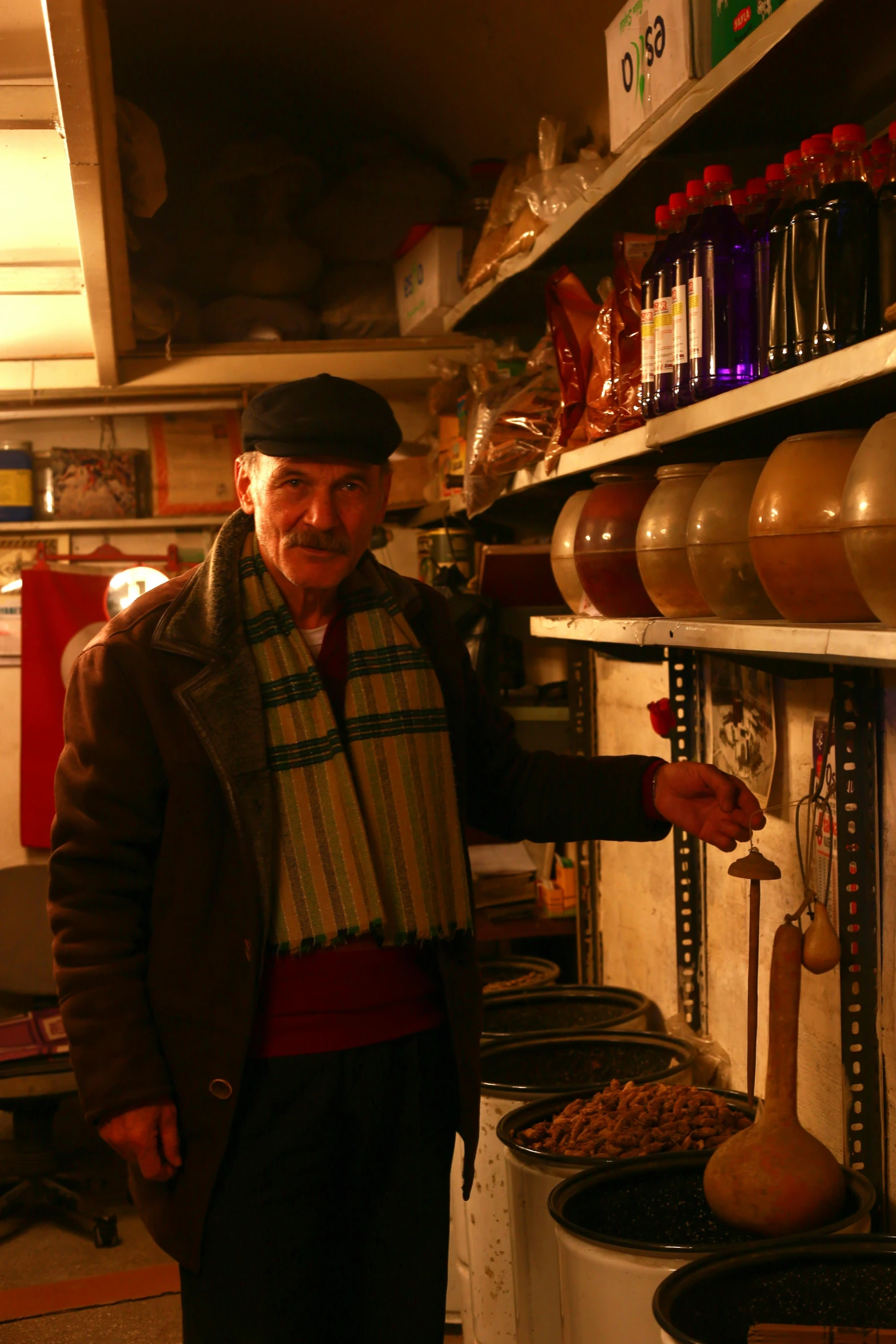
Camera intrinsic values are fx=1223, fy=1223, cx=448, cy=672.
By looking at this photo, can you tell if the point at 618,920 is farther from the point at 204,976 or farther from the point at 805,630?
the point at 805,630

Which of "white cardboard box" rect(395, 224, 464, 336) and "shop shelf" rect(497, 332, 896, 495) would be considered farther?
"white cardboard box" rect(395, 224, 464, 336)

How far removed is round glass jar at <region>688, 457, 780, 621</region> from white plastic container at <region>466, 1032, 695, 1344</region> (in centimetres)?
96

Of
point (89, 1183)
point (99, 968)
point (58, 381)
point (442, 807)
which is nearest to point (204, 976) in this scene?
point (99, 968)

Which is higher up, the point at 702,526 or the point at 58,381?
the point at 58,381

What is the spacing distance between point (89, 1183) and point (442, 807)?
2.57 meters

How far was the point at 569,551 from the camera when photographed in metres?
2.00

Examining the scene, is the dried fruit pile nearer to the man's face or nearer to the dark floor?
the man's face

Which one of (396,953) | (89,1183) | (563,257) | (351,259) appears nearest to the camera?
(396,953)

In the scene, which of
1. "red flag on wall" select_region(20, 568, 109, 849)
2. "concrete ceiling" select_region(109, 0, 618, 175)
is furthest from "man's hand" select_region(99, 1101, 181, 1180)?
"red flag on wall" select_region(20, 568, 109, 849)

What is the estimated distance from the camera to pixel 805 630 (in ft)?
4.09

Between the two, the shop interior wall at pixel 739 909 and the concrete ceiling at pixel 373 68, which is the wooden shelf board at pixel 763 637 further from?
the concrete ceiling at pixel 373 68

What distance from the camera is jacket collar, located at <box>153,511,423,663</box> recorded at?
64.5 inches

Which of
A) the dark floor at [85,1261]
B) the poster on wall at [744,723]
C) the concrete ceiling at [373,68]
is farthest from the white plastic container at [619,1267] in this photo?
the concrete ceiling at [373,68]

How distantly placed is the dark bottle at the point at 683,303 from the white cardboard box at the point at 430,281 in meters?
1.83
